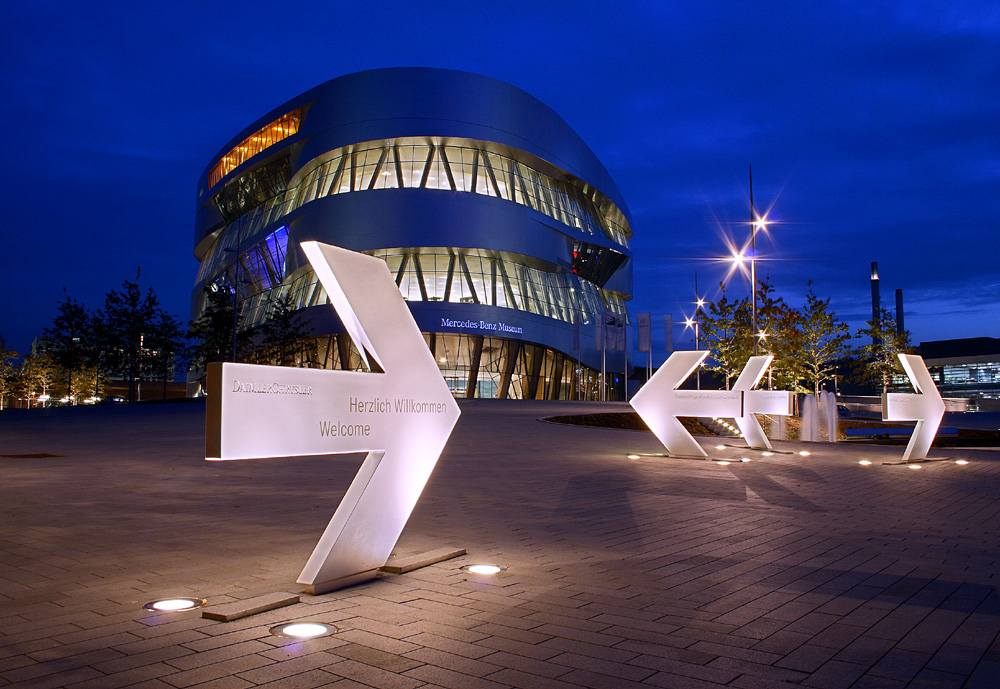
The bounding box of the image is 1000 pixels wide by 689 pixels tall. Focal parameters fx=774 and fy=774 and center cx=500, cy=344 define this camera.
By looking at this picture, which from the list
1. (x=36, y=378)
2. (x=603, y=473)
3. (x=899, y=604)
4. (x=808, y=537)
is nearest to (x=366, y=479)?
(x=899, y=604)

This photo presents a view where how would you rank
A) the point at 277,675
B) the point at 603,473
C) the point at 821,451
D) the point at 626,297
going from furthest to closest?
the point at 626,297
the point at 821,451
the point at 603,473
the point at 277,675

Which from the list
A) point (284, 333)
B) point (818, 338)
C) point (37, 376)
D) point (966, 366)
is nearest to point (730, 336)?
point (818, 338)

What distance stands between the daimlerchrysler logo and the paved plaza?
136 cm

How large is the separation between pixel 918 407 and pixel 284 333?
1768 inches

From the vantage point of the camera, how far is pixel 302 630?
4.43 meters

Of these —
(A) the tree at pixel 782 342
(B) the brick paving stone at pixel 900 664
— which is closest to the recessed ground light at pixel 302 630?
(B) the brick paving stone at pixel 900 664

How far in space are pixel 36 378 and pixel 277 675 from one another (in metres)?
65.8

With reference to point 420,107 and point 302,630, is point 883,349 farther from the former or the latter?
point 302,630

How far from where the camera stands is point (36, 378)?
196 feet

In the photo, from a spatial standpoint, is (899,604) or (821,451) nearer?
(899,604)

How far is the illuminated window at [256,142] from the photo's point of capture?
61.2 m

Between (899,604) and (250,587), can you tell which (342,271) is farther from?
(899,604)

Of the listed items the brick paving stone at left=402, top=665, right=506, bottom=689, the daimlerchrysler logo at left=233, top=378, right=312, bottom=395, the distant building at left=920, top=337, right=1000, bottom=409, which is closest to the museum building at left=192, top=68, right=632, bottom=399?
the daimlerchrysler logo at left=233, top=378, right=312, bottom=395

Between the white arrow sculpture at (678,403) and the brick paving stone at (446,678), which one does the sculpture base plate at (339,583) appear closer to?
the brick paving stone at (446,678)
